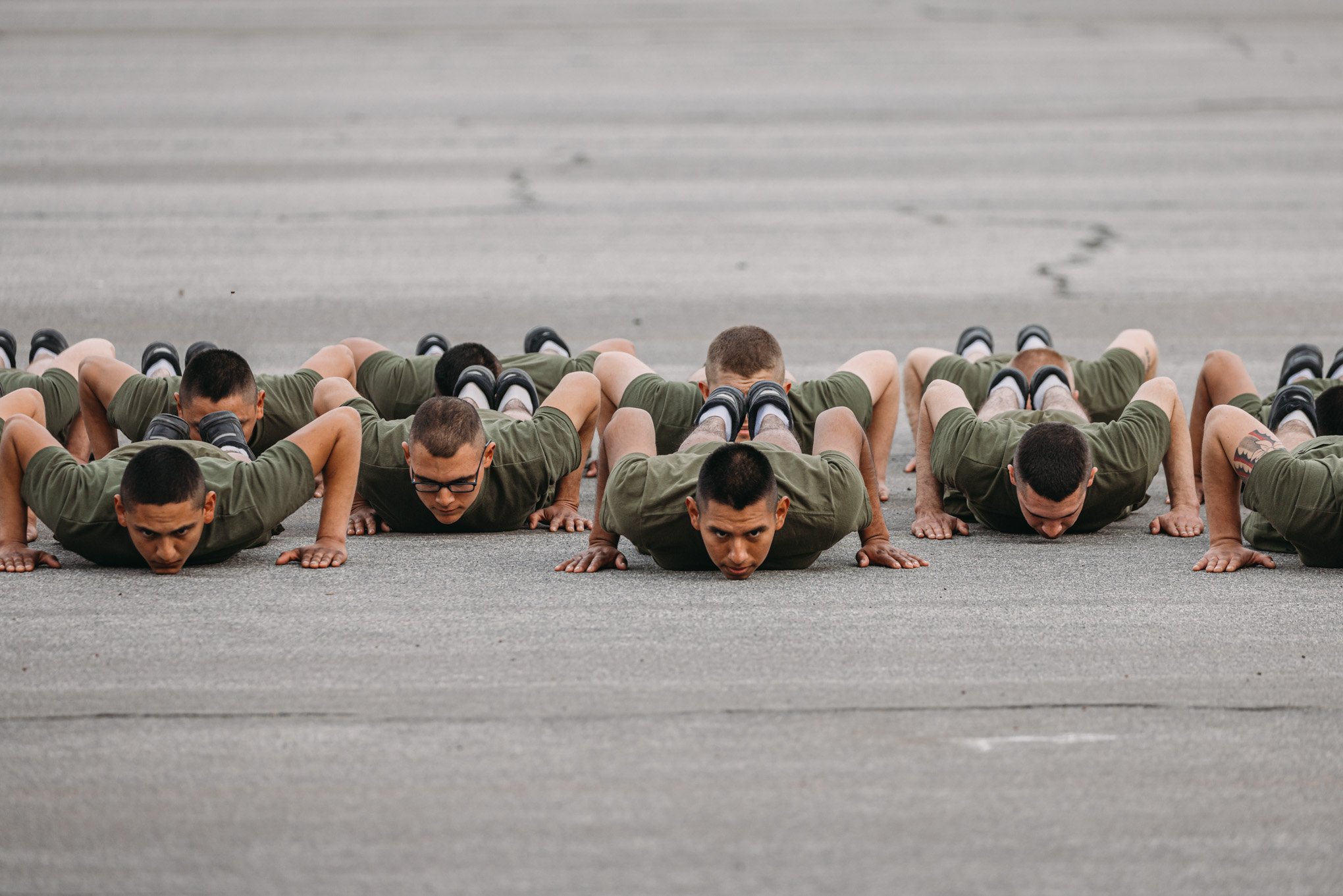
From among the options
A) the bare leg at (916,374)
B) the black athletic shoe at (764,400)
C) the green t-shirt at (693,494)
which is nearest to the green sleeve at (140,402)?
the green t-shirt at (693,494)

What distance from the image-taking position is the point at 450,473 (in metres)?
6.25

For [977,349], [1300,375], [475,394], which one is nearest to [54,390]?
[475,394]

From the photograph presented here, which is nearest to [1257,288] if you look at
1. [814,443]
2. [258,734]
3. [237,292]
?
[814,443]

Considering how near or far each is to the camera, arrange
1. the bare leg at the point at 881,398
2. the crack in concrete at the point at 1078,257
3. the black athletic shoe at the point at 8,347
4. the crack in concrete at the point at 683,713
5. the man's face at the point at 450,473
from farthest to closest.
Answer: the crack in concrete at the point at 1078,257, the black athletic shoe at the point at 8,347, the bare leg at the point at 881,398, the man's face at the point at 450,473, the crack in concrete at the point at 683,713

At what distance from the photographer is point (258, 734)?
4.14m

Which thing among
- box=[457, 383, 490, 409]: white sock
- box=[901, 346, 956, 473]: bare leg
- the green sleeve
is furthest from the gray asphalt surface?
box=[901, 346, 956, 473]: bare leg

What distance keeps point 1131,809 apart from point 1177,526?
3.18 m

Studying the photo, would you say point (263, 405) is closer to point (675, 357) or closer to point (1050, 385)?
point (675, 357)

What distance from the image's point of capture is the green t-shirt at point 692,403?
7227 mm

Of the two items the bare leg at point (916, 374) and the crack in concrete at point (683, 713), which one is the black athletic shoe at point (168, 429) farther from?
the bare leg at point (916, 374)

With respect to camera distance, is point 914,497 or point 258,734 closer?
point 258,734

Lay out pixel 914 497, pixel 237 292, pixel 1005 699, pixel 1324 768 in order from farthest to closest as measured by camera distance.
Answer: pixel 237 292 < pixel 914 497 < pixel 1005 699 < pixel 1324 768

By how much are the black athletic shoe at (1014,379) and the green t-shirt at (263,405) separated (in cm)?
362

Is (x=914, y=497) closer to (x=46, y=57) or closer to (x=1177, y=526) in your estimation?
(x=1177, y=526)
